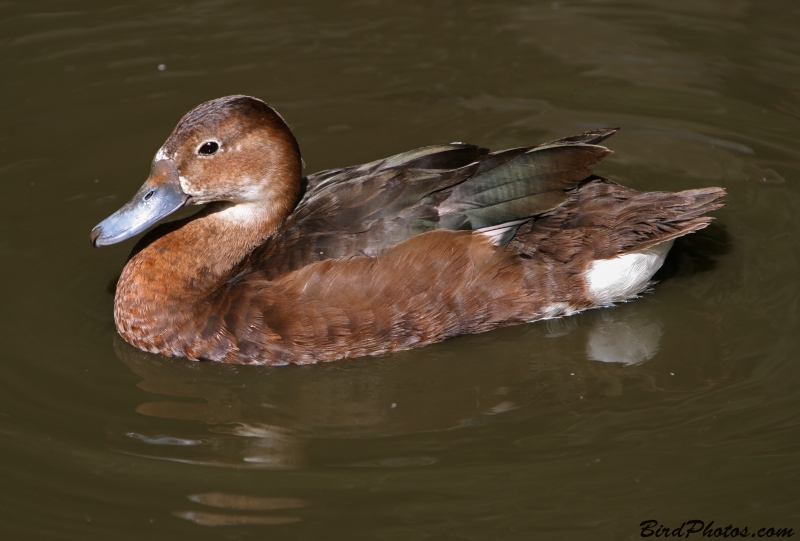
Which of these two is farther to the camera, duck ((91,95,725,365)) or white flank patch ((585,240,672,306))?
white flank patch ((585,240,672,306))

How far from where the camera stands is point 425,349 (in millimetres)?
5309

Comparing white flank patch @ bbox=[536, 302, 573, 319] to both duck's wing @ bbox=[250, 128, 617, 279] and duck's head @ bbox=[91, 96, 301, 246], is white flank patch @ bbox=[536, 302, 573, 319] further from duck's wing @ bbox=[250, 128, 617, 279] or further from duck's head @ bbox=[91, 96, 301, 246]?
duck's head @ bbox=[91, 96, 301, 246]

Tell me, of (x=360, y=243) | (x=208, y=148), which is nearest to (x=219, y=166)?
(x=208, y=148)

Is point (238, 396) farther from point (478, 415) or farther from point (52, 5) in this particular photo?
point (52, 5)


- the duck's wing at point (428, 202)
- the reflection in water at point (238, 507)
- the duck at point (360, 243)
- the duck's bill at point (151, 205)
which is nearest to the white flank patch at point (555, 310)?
the duck at point (360, 243)

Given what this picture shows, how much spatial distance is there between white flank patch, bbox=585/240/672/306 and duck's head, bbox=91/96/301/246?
5.45 feet

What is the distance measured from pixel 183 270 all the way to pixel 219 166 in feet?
1.91

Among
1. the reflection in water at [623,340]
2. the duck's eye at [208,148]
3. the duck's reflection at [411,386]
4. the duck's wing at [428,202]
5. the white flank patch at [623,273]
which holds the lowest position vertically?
the reflection in water at [623,340]

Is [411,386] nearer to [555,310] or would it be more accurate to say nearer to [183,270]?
[555,310]

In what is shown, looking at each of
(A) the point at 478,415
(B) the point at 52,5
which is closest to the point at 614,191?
(A) the point at 478,415

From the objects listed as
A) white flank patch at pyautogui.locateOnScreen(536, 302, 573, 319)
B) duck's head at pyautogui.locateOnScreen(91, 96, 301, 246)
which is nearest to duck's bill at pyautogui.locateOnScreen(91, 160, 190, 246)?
duck's head at pyautogui.locateOnScreen(91, 96, 301, 246)

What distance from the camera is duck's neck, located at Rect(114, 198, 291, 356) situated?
5246 millimetres

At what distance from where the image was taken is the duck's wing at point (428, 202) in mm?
5105

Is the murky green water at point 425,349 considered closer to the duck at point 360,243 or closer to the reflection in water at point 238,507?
the reflection in water at point 238,507
